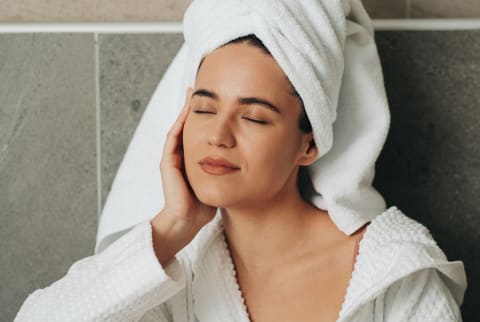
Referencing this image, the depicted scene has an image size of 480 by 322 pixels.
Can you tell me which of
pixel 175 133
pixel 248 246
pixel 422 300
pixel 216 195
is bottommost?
pixel 422 300

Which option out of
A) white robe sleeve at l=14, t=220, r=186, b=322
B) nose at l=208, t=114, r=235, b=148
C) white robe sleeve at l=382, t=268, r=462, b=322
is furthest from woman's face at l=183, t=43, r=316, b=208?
white robe sleeve at l=382, t=268, r=462, b=322

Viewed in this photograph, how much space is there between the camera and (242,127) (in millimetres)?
1073

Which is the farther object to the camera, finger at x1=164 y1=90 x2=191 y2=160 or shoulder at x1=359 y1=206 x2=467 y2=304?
finger at x1=164 y1=90 x2=191 y2=160

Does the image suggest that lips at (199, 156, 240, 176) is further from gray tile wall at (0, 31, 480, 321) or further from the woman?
gray tile wall at (0, 31, 480, 321)

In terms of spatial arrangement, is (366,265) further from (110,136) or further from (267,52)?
(110,136)

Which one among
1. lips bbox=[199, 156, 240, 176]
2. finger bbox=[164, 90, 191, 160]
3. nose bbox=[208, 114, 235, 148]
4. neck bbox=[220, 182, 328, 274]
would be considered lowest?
neck bbox=[220, 182, 328, 274]

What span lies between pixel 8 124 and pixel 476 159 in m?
0.90

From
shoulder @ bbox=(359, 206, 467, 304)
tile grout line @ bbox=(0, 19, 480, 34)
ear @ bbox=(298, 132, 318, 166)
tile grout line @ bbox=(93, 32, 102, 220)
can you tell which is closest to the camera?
shoulder @ bbox=(359, 206, 467, 304)

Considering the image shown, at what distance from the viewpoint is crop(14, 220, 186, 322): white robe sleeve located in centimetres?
109

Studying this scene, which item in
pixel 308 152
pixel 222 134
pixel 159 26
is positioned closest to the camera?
pixel 222 134

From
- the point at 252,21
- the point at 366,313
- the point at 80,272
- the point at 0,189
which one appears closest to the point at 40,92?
the point at 0,189

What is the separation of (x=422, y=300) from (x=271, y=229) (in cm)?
26

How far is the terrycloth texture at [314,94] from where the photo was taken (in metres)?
1.07

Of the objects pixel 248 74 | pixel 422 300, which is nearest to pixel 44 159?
pixel 248 74
